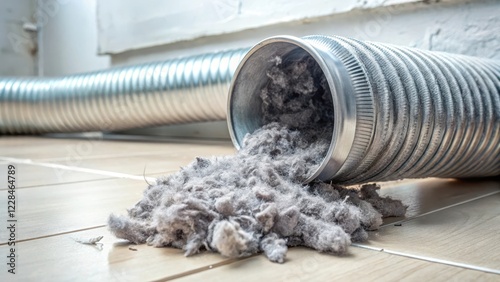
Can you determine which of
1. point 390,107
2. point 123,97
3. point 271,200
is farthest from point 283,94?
point 123,97

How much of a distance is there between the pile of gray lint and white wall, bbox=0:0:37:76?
3.53 m

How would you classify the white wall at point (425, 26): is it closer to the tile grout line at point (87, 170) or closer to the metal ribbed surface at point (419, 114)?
the metal ribbed surface at point (419, 114)

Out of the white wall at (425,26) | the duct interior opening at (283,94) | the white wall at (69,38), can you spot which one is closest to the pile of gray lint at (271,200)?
the duct interior opening at (283,94)

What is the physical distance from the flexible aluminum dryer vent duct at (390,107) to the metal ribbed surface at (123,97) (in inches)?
41.1

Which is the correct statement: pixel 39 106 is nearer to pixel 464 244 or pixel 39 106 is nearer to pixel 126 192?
pixel 126 192

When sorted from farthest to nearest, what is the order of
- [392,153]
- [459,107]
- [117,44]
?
[117,44], [459,107], [392,153]

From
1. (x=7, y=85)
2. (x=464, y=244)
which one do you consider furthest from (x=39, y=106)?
(x=464, y=244)

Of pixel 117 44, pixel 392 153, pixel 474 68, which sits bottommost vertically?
pixel 392 153

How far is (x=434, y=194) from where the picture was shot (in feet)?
3.88

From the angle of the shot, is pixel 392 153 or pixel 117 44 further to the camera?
pixel 117 44

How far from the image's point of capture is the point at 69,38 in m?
3.85

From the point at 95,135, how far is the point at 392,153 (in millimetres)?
2688

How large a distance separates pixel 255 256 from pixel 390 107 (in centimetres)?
38

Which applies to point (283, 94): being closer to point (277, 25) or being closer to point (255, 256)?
point (255, 256)
